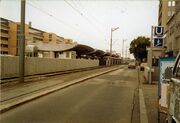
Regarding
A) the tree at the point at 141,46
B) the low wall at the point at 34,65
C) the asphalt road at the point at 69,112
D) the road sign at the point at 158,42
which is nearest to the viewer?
the asphalt road at the point at 69,112

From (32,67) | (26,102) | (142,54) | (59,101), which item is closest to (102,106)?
(59,101)

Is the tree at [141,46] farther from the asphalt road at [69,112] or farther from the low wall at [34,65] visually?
the asphalt road at [69,112]

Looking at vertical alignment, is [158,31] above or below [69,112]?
above

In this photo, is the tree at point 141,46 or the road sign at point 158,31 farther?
the tree at point 141,46

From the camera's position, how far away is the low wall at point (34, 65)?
64.8 ft

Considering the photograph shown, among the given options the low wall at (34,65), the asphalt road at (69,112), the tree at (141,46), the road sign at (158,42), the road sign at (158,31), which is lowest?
Result: the asphalt road at (69,112)

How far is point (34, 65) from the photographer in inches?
1027

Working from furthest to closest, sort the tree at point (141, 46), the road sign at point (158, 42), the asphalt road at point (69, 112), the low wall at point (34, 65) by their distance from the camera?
1. the tree at point (141, 46)
2. the low wall at point (34, 65)
3. the road sign at point (158, 42)
4. the asphalt road at point (69, 112)

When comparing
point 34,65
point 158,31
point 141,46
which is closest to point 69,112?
point 158,31

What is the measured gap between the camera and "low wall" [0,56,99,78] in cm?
1975

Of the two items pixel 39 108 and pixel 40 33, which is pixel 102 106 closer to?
pixel 39 108

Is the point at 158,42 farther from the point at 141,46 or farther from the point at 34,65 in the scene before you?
the point at 141,46

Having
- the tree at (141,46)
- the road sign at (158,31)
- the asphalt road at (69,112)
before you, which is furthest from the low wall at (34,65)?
the tree at (141,46)

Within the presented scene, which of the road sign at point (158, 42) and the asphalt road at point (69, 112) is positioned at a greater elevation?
the road sign at point (158, 42)
